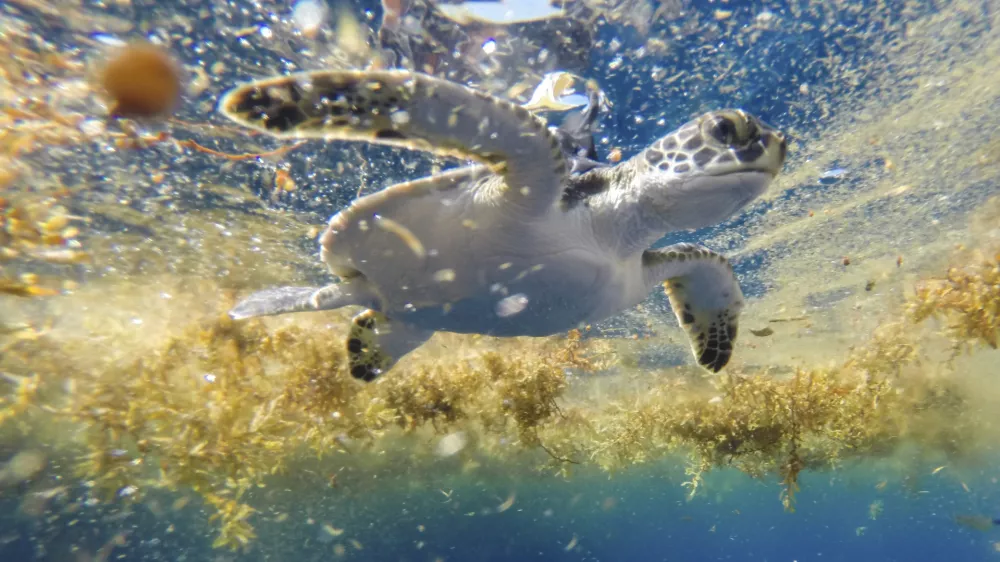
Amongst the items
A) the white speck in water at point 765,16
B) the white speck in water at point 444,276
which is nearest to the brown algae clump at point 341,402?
the white speck in water at point 444,276

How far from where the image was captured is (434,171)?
19.2 feet

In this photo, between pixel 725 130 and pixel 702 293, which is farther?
pixel 702 293

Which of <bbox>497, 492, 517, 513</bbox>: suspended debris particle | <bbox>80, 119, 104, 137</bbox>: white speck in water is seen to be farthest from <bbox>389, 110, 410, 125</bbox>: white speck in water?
<bbox>497, 492, 517, 513</bbox>: suspended debris particle

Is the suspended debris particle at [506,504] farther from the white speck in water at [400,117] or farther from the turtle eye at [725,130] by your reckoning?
the white speck in water at [400,117]

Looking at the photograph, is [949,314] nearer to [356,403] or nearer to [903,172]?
[903,172]

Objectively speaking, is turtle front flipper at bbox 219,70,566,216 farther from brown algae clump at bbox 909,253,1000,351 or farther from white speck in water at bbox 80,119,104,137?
brown algae clump at bbox 909,253,1000,351

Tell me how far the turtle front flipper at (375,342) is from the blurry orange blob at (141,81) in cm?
262

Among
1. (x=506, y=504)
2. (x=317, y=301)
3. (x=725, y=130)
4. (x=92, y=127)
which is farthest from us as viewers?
(x=506, y=504)

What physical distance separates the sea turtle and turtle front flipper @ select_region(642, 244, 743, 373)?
0.01 meters

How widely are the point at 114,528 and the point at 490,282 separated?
30.3 m

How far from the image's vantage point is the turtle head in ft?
9.07

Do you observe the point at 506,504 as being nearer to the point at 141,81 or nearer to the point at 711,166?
the point at 141,81

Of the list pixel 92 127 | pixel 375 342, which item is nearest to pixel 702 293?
pixel 375 342

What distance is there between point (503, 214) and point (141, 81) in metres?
3.89
